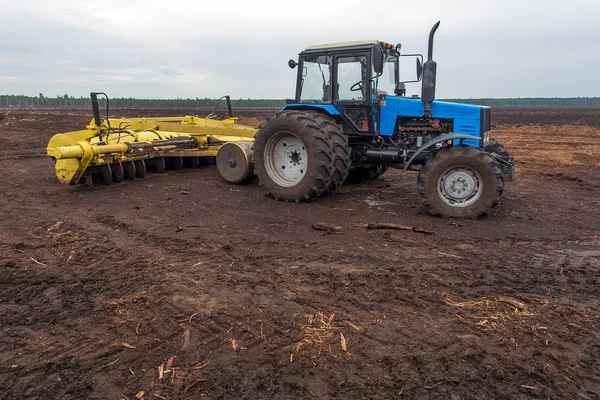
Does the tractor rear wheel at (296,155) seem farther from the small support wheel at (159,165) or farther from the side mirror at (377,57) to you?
the small support wheel at (159,165)

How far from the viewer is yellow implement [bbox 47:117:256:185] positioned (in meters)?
8.12

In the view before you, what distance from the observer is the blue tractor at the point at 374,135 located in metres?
6.52

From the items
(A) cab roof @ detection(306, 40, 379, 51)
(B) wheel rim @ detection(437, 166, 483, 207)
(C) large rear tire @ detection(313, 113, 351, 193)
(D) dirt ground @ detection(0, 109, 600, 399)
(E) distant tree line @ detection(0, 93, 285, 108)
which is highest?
(E) distant tree line @ detection(0, 93, 285, 108)

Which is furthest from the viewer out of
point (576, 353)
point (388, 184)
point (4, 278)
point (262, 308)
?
point (388, 184)

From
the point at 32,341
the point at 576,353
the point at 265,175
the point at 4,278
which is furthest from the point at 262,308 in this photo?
the point at 265,175

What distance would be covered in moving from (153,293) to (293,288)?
126cm

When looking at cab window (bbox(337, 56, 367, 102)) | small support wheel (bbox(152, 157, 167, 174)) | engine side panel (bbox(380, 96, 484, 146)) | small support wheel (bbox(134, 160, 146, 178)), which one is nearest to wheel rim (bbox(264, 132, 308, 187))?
Answer: cab window (bbox(337, 56, 367, 102))

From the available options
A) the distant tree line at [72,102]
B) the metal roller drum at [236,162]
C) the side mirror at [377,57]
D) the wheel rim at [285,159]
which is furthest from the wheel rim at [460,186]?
the distant tree line at [72,102]

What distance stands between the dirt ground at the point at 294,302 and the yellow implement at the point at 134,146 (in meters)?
1.03

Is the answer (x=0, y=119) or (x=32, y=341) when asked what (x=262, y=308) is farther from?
(x=0, y=119)

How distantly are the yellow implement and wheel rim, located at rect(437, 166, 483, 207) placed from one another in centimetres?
503

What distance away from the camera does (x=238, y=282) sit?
4.32 m

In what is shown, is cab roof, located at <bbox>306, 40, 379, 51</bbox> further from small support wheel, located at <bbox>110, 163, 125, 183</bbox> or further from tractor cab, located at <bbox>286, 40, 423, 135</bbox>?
small support wheel, located at <bbox>110, 163, 125, 183</bbox>

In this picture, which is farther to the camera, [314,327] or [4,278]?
[4,278]
